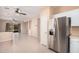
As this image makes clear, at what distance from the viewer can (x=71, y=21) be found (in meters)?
4.63

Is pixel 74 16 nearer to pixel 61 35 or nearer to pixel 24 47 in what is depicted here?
pixel 61 35

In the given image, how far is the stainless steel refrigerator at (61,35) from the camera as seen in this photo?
4625mm

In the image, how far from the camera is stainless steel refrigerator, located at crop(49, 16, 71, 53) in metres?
4.62

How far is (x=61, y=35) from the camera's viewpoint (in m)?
4.91

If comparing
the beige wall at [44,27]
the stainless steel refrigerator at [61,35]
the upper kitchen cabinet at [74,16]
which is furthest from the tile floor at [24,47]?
the upper kitchen cabinet at [74,16]

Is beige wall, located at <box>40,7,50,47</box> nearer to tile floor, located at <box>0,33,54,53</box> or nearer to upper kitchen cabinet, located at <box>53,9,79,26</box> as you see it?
tile floor, located at <box>0,33,54,53</box>

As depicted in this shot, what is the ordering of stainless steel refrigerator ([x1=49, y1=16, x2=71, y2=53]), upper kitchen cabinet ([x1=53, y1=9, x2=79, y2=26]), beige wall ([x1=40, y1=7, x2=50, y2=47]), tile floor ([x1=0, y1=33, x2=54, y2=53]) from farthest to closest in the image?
beige wall ([x1=40, y1=7, x2=50, y2=47])
tile floor ([x1=0, y1=33, x2=54, y2=53])
stainless steel refrigerator ([x1=49, y1=16, x2=71, y2=53])
upper kitchen cabinet ([x1=53, y1=9, x2=79, y2=26])

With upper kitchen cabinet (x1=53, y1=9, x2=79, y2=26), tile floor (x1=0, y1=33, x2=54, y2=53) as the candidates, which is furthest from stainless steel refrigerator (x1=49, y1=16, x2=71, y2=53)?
tile floor (x1=0, y1=33, x2=54, y2=53)

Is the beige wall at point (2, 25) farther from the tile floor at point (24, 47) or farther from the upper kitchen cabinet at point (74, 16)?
the upper kitchen cabinet at point (74, 16)

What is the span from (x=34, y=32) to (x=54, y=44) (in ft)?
8.60

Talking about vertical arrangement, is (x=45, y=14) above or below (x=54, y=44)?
above

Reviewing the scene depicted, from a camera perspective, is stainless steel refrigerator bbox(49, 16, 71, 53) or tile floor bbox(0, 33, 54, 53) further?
tile floor bbox(0, 33, 54, 53)
